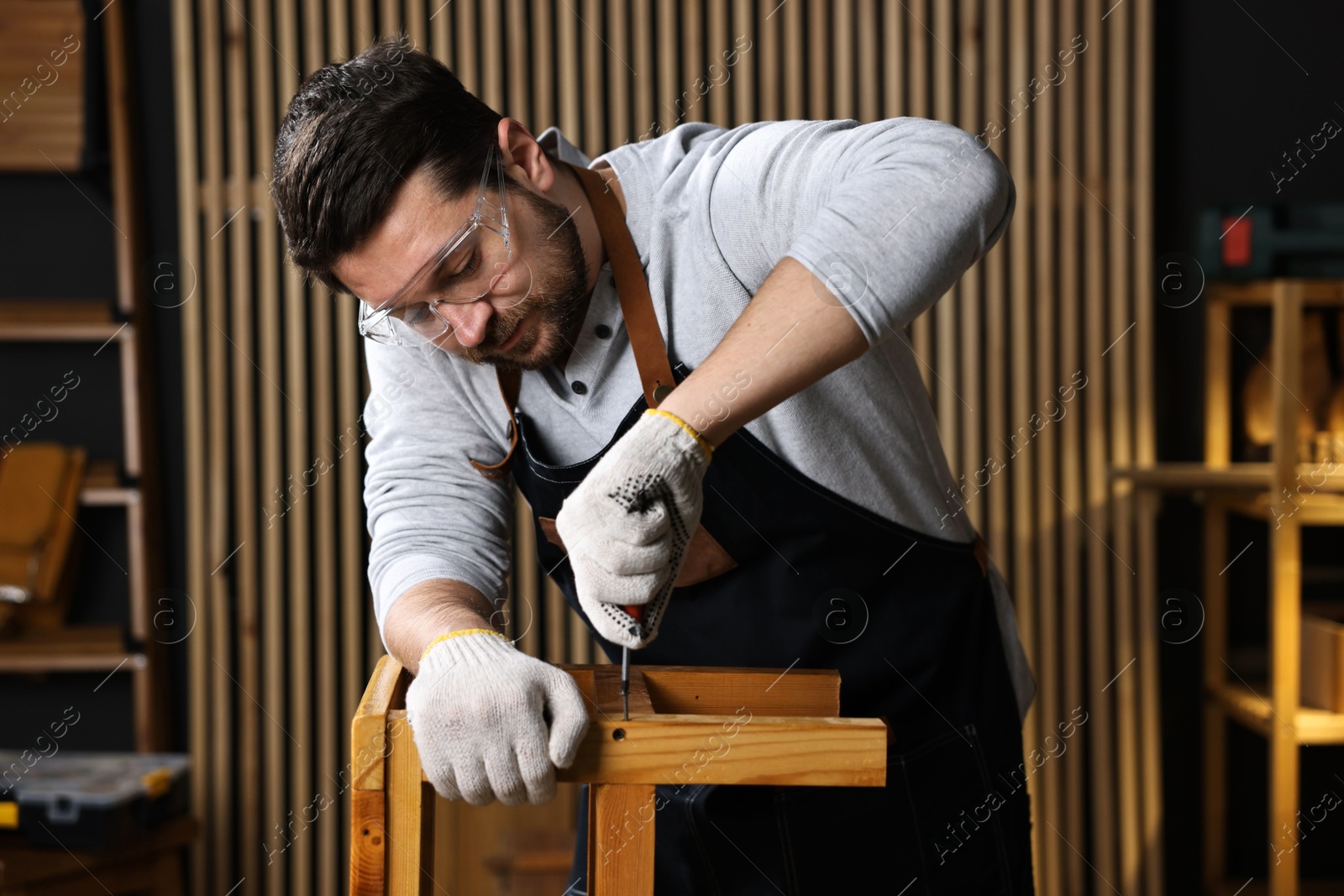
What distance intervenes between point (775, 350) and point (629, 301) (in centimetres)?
37

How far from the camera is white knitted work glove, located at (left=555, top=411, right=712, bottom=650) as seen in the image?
904mm

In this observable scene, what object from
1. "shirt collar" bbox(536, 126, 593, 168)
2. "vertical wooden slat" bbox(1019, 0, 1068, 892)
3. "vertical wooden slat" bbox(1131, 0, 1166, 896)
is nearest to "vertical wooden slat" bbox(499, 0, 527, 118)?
"vertical wooden slat" bbox(1019, 0, 1068, 892)

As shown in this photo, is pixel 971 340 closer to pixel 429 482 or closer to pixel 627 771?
pixel 429 482

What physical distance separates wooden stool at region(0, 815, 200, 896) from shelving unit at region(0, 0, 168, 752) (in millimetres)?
294

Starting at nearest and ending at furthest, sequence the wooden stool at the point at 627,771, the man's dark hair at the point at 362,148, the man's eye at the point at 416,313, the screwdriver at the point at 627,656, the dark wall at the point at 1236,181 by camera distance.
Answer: the wooden stool at the point at 627,771, the screwdriver at the point at 627,656, the man's dark hair at the point at 362,148, the man's eye at the point at 416,313, the dark wall at the point at 1236,181

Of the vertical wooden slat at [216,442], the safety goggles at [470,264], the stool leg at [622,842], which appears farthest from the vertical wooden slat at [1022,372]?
the stool leg at [622,842]

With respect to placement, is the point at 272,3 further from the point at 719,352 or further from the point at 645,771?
the point at 645,771

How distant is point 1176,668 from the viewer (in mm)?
2756

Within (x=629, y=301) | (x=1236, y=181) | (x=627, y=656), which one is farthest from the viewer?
(x=1236, y=181)

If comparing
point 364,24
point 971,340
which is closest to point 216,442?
point 364,24

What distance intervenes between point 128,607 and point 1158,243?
8.89 ft

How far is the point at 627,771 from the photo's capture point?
847 millimetres

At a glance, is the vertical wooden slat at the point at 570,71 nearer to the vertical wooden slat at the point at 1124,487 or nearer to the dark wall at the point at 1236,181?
the vertical wooden slat at the point at 1124,487

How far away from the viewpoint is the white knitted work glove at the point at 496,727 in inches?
34.8
